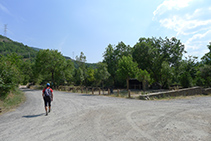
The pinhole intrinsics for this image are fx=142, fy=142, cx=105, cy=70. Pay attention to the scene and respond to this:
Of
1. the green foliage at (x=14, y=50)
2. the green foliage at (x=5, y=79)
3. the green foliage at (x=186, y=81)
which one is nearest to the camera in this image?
the green foliage at (x=5, y=79)

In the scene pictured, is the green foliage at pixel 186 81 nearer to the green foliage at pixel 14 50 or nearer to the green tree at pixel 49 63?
the green tree at pixel 49 63

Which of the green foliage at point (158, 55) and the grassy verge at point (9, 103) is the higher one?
the green foliage at point (158, 55)

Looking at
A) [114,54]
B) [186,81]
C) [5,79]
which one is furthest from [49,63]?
[186,81]

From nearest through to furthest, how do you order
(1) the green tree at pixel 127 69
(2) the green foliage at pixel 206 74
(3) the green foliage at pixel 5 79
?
(3) the green foliage at pixel 5 79, (1) the green tree at pixel 127 69, (2) the green foliage at pixel 206 74

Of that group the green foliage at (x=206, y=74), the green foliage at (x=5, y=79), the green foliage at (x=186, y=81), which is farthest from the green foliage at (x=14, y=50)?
the green foliage at (x=206, y=74)

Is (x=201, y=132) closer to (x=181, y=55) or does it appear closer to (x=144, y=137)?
(x=144, y=137)

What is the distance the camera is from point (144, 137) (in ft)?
14.3

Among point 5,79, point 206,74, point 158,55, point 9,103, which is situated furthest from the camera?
point 158,55

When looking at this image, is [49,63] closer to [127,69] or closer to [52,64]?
[52,64]

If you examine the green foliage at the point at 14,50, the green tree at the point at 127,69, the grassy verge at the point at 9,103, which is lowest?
the grassy verge at the point at 9,103

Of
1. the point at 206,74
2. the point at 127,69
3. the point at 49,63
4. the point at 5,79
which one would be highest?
the point at 49,63

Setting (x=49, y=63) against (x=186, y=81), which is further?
(x=49, y=63)

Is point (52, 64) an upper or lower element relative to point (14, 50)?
lower

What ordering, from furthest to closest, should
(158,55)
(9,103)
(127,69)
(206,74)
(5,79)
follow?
(158,55)
(206,74)
(127,69)
(5,79)
(9,103)
